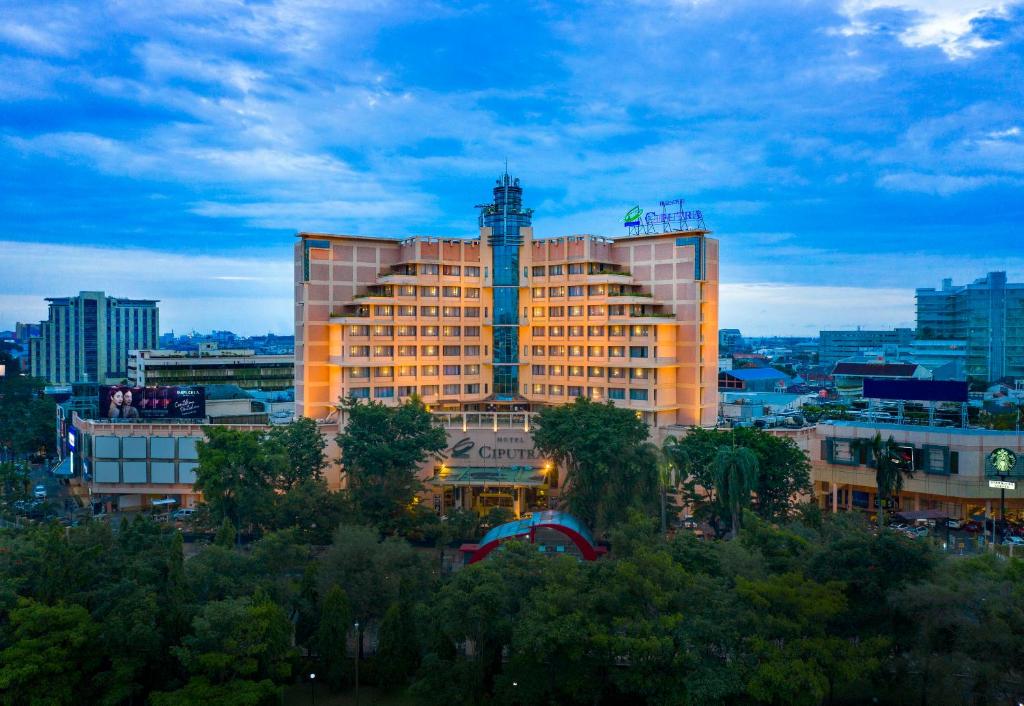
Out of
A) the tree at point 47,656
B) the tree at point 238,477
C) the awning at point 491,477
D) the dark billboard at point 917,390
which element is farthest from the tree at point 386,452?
the dark billboard at point 917,390

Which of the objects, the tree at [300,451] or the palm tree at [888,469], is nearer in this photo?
the palm tree at [888,469]

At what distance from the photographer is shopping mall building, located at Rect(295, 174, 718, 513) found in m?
78.2


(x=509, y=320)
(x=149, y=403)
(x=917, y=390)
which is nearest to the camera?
(x=917, y=390)

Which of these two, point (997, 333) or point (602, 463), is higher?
point (997, 333)

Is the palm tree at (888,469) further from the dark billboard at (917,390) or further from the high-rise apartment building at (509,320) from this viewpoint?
the high-rise apartment building at (509,320)

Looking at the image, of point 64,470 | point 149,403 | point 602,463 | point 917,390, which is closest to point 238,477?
point 149,403

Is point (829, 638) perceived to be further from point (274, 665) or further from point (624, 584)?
point (274, 665)

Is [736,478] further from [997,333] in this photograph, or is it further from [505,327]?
[997,333]

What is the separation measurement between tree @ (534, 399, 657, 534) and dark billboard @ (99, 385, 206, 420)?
34494mm

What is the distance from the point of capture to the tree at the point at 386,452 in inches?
2296

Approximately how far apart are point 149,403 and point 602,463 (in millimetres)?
43199

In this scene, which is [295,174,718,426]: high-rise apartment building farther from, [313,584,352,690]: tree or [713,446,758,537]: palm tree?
[313,584,352,690]: tree

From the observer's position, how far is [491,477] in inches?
2719

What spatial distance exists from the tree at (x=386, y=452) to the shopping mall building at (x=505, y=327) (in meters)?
→ 8.16
